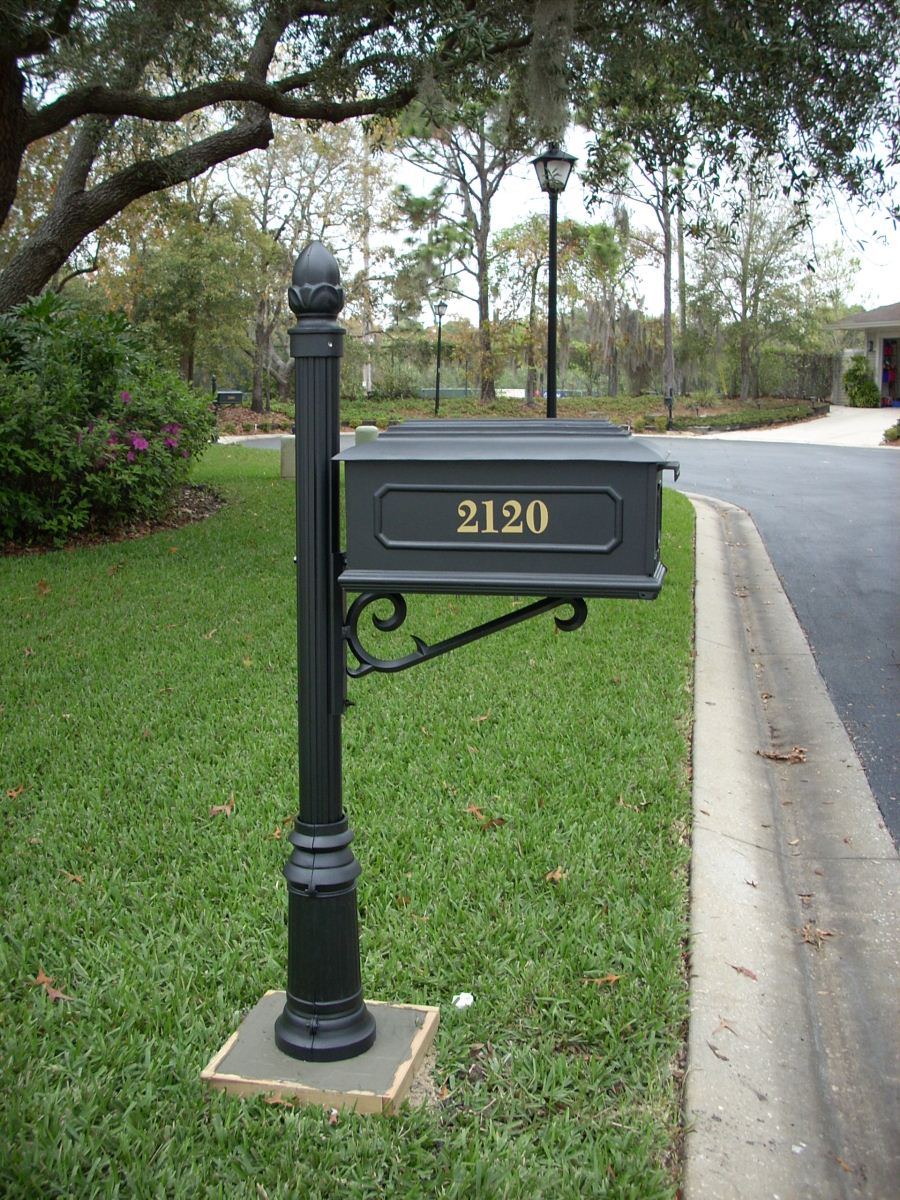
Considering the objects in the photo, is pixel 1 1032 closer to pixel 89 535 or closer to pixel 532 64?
pixel 89 535

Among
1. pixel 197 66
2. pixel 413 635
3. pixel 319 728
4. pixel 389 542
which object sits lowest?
pixel 319 728

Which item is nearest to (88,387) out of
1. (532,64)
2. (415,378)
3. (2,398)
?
(2,398)

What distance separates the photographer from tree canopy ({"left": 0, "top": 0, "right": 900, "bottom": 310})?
8.78m

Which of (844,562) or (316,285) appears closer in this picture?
(316,285)

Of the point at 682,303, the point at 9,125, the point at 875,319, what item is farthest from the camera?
the point at 682,303

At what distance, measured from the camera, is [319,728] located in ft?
8.21

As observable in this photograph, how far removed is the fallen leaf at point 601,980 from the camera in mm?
3024

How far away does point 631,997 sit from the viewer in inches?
117

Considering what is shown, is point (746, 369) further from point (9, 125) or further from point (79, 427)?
point (79, 427)

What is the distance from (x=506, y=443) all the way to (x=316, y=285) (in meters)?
0.53

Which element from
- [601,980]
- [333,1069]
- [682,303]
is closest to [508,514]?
[333,1069]

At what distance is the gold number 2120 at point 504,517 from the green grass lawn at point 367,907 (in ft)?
4.26

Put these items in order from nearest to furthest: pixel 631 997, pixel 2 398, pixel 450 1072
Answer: pixel 450 1072
pixel 631 997
pixel 2 398

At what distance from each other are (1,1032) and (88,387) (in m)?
8.98
